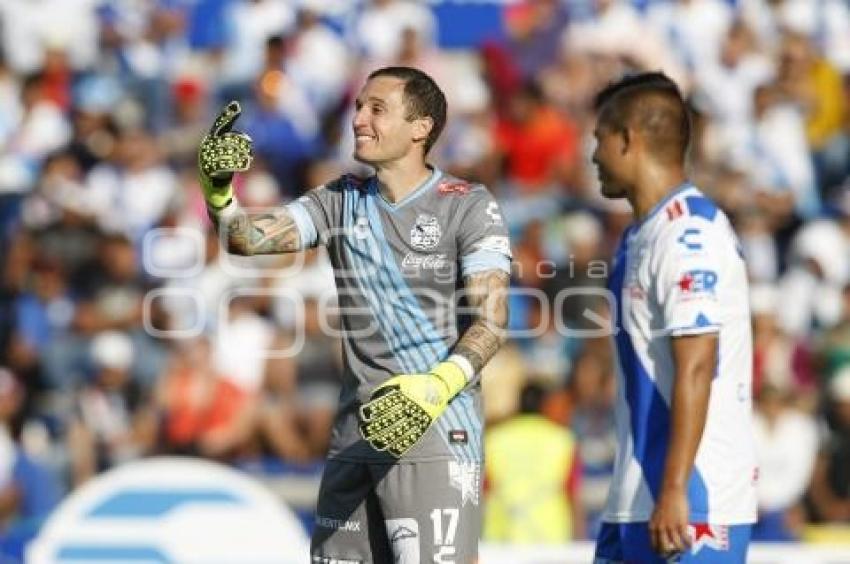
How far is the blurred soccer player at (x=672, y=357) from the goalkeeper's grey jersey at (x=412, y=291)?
0.58m

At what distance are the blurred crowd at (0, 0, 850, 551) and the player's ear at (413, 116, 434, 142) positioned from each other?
484 centimetres

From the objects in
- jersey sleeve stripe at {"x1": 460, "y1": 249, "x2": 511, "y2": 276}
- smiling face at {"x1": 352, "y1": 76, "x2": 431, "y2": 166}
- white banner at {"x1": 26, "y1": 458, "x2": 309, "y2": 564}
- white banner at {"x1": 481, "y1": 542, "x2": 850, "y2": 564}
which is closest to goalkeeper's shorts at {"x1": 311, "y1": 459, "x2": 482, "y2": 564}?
jersey sleeve stripe at {"x1": 460, "y1": 249, "x2": 511, "y2": 276}

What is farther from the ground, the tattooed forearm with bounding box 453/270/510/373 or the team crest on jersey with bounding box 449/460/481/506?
the tattooed forearm with bounding box 453/270/510/373

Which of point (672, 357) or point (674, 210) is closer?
point (672, 357)

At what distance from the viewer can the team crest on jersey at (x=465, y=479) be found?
271 inches

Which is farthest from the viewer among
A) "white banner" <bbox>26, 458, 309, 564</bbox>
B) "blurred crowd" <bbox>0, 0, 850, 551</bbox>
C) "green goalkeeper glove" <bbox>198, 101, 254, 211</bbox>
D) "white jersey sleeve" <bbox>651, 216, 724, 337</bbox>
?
"blurred crowd" <bbox>0, 0, 850, 551</bbox>

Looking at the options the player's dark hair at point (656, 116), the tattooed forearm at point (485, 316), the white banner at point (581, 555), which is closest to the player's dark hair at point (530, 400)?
the white banner at point (581, 555)

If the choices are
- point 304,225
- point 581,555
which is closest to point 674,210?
point 304,225

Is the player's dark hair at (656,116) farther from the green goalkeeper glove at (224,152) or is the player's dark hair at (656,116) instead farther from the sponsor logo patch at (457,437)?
the green goalkeeper glove at (224,152)

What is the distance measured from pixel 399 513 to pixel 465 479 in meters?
0.30

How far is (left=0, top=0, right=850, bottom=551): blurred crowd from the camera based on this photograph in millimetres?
12844

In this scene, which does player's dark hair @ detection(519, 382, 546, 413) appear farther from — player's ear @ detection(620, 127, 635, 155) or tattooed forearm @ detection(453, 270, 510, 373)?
player's ear @ detection(620, 127, 635, 155)

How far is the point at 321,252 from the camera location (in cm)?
1402

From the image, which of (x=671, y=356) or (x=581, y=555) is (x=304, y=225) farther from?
(x=581, y=555)
